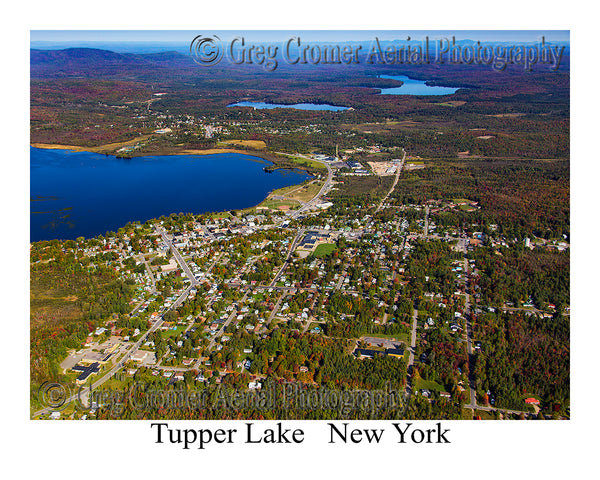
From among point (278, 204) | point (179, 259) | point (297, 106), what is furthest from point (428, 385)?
point (297, 106)

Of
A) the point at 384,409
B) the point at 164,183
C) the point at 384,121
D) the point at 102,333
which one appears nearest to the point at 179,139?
the point at 164,183

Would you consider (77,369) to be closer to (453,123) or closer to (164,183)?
(164,183)

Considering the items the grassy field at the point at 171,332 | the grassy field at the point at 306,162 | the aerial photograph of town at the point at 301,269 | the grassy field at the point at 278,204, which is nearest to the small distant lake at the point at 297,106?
the aerial photograph of town at the point at 301,269

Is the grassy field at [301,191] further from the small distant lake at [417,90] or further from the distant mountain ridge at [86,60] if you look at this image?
the distant mountain ridge at [86,60]

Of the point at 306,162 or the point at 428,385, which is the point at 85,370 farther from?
the point at 306,162

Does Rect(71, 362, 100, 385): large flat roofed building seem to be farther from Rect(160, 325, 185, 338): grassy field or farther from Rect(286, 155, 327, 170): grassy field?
Rect(286, 155, 327, 170): grassy field

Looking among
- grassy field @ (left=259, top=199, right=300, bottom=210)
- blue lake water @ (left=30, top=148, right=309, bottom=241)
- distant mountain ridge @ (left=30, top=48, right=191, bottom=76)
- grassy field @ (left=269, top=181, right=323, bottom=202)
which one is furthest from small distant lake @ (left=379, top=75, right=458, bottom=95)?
grassy field @ (left=259, top=199, right=300, bottom=210)
